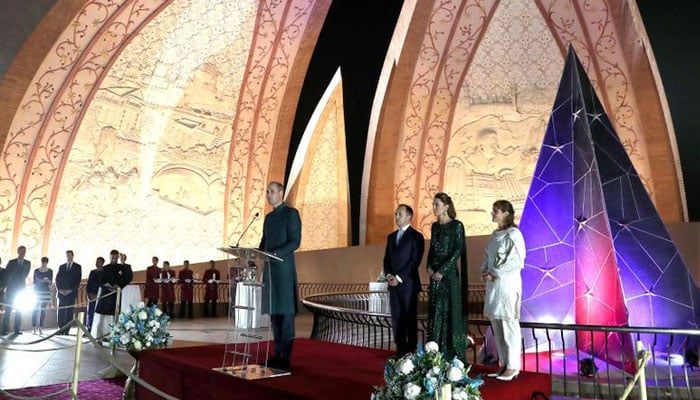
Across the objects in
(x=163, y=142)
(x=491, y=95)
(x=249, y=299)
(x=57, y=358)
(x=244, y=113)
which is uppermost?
(x=491, y=95)

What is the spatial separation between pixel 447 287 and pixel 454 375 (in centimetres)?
127

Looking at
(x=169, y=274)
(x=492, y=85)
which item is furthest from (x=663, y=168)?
(x=169, y=274)

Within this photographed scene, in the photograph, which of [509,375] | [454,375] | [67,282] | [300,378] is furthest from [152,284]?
[454,375]

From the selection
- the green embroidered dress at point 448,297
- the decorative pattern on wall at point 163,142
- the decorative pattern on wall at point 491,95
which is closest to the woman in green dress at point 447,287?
the green embroidered dress at point 448,297

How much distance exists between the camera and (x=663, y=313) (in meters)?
4.69

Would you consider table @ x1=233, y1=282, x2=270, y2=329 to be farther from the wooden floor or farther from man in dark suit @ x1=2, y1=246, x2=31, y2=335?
man in dark suit @ x1=2, y1=246, x2=31, y2=335

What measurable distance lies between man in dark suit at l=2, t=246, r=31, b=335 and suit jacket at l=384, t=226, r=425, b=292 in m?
5.84

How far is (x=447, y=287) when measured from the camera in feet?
11.4

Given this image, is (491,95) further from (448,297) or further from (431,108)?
(448,297)

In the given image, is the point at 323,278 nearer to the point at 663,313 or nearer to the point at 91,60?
the point at 91,60

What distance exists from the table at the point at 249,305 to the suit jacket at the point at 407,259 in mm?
951

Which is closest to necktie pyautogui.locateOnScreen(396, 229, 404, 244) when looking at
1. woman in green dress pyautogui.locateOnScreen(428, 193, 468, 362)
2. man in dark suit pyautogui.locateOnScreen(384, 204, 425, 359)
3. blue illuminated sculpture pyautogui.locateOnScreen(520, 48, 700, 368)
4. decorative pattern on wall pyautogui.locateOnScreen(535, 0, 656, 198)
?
man in dark suit pyautogui.locateOnScreen(384, 204, 425, 359)

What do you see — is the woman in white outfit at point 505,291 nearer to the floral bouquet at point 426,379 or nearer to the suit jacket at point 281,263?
the floral bouquet at point 426,379

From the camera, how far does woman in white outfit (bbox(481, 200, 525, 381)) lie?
327cm
